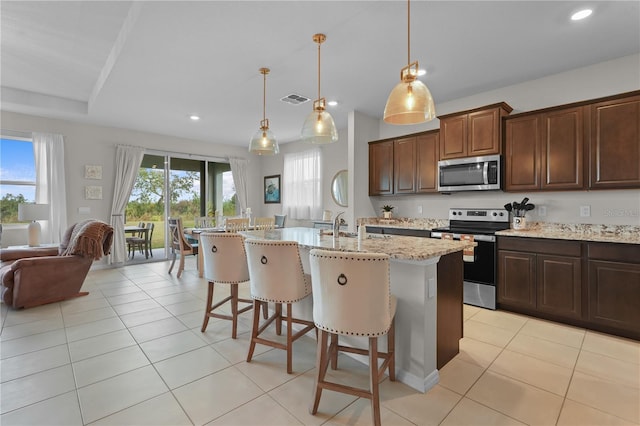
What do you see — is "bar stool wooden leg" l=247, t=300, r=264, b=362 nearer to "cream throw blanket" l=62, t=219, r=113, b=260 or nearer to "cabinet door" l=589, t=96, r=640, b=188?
"cream throw blanket" l=62, t=219, r=113, b=260

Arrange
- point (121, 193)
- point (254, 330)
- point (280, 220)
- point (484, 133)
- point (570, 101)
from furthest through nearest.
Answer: point (280, 220), point (121, 193), point (484, 133), point (570, 101), point (254, 330)

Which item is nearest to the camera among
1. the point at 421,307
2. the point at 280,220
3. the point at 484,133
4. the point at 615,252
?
the point at 421,307

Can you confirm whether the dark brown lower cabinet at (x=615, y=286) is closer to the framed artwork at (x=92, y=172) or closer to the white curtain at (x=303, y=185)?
the white curtain at (x=303, y=185)

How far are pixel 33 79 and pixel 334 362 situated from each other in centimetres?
533

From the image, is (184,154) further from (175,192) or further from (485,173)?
(485,173)

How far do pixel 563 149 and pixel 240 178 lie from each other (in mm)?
6317

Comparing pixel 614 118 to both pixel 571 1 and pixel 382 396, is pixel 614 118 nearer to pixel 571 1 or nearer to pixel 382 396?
pixel 571 1

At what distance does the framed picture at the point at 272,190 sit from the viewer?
7.39m

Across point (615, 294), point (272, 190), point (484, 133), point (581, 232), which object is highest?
point (484, 133)

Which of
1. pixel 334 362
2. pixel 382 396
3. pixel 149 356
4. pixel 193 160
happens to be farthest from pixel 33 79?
pixel 382 396

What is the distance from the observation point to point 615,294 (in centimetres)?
267

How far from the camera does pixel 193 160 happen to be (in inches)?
271

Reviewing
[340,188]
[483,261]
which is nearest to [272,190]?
[340,188]

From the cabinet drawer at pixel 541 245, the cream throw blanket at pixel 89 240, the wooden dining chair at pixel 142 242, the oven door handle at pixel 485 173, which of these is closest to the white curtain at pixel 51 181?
the wooden dining chair at pixel 142 242
